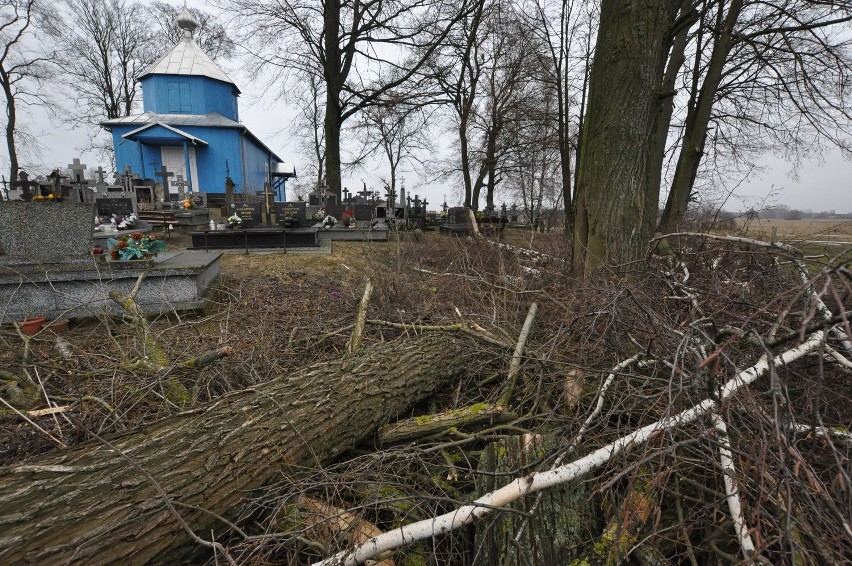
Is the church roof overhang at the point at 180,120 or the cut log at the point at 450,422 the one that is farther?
the church roof overhang at the point at 180,120

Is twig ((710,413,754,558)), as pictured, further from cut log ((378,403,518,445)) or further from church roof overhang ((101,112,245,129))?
church roof overhang ((101,112,245,129))

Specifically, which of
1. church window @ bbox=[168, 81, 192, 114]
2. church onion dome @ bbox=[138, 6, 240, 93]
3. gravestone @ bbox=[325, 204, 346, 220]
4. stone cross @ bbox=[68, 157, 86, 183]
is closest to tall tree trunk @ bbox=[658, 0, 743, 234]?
gravestone @ bbox=[325, 204, 346, 220]

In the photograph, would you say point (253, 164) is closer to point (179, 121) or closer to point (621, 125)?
point (179, 121)

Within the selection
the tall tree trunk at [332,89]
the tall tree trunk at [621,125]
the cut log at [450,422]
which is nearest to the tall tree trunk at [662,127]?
the tall tree trunk at [621,125]

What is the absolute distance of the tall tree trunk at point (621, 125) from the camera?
12.1 feet

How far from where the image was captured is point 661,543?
1648mm

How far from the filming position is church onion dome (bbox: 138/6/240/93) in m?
23.3

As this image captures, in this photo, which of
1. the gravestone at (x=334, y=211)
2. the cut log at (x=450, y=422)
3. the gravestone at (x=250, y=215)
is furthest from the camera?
the gravestone at (x=334, y=211)

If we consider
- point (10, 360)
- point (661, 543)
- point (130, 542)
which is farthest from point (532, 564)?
point (10, 360)

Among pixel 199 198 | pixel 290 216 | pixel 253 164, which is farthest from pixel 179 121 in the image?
pixel 290 216

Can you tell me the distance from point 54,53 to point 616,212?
3065cm

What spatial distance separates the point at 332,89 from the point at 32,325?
40.6 ft

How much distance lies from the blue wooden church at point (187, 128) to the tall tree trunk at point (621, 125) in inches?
873

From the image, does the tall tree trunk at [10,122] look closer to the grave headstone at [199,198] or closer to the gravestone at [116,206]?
the grave headstone at [199,198]
